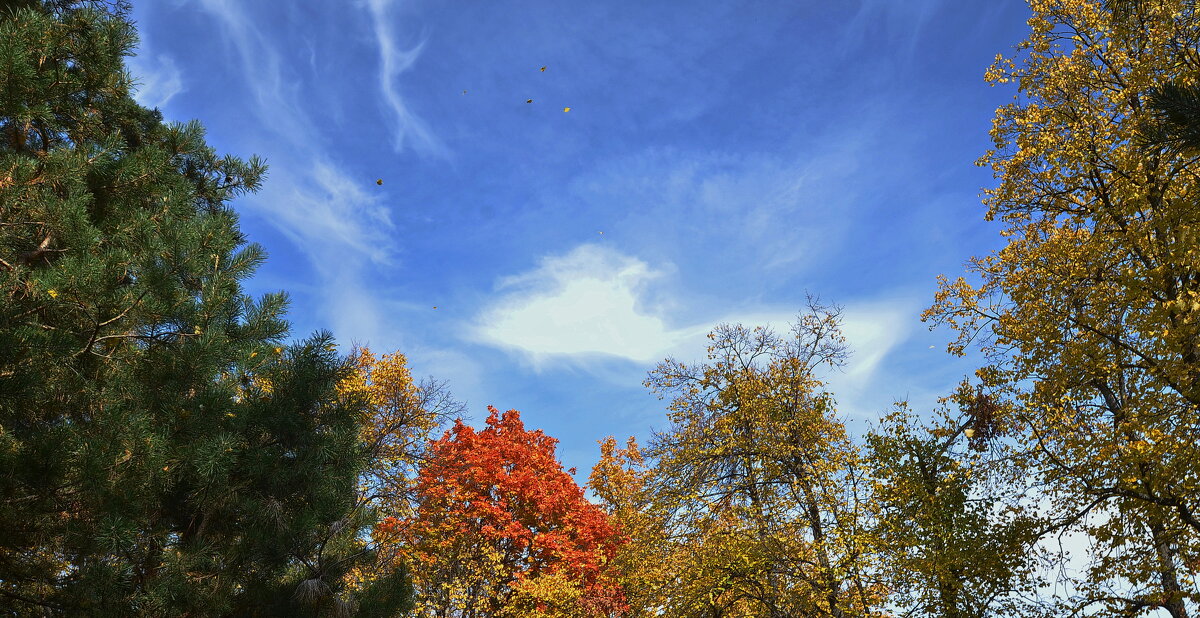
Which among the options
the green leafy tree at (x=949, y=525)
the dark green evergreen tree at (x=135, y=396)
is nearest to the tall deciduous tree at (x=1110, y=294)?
the green leafy tree at (x=949, y=525)

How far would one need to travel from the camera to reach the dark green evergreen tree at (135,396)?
6070 mm

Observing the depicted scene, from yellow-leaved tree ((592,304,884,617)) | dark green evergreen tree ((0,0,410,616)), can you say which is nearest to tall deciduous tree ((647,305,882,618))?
yellow-leaved tree ((592,304,884,617))

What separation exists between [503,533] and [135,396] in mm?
17022

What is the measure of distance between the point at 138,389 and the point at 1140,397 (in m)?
13.4

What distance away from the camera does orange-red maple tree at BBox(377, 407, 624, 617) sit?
2100 centimetres

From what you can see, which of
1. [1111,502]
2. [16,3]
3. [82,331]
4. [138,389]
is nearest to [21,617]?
[138,389]

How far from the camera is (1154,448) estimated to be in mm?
9391

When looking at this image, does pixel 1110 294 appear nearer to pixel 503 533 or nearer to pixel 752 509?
pixel 752 509

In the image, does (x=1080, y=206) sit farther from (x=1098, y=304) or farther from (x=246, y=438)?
(x=246, y=438)

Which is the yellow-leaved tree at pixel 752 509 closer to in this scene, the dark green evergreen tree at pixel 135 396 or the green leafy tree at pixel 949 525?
the green leafy tree at pixel 949 525

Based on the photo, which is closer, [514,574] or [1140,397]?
[1140,397]

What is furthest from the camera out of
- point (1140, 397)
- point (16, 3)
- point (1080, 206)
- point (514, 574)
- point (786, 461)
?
point (514, 574)

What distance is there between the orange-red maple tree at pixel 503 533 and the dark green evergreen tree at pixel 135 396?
1247cm

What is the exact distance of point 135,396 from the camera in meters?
6.93
